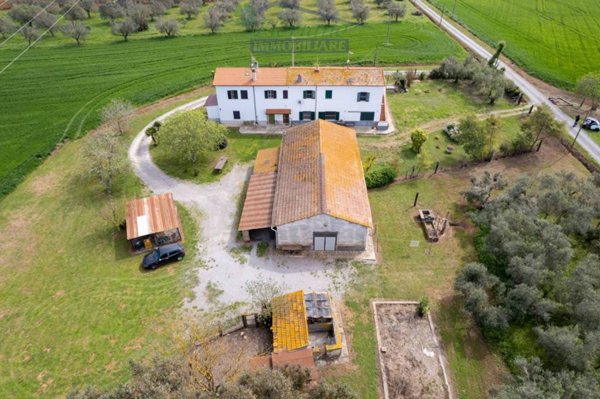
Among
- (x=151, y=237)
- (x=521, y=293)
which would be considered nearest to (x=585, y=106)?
(x=521, y=293)

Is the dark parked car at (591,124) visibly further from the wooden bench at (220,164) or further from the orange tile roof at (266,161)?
the wooden bench at (220,164)

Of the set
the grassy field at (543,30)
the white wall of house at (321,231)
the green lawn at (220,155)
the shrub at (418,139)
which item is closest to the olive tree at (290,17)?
the grassy field at (543,30)

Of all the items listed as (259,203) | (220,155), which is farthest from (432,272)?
(220,155)

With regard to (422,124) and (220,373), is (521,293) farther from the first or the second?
(422,124)

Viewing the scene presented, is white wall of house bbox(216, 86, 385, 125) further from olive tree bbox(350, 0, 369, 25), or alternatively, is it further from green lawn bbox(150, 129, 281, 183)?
olive tree bbox(350, 0, 369, 25)

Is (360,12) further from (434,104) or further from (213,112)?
(213,112)
